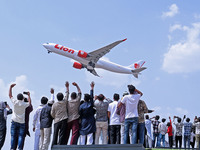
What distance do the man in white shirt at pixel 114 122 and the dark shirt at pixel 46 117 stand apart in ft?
7.50

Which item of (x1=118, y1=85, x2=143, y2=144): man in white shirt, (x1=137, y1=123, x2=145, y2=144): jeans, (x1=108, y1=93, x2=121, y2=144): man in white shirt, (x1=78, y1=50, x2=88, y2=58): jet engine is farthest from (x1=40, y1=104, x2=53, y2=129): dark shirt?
(x1=78, y1=50, x2=88, y2=58): jet engine

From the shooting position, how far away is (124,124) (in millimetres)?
9391

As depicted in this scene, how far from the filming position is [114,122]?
10086 millimetres

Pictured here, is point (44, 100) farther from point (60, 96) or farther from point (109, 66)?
point (109, 66)

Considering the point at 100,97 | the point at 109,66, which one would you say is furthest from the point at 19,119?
the point at 109,66

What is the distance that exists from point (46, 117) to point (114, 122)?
2608mm

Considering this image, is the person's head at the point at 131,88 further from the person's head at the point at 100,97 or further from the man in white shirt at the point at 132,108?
the person's head at the point at 100,97

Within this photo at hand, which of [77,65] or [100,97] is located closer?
[100,97]

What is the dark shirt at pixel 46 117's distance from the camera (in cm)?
978

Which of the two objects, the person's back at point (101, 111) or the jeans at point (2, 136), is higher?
the person's back at point (101, 111)

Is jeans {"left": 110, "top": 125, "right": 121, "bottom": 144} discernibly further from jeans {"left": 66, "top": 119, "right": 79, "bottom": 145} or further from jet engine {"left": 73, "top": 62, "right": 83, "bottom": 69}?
jet engine {"left": 73, "top": 62, "right": 83, "bottom": 69}

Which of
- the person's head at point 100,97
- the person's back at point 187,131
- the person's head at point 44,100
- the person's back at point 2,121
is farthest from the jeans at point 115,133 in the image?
the person's back at point 187,131

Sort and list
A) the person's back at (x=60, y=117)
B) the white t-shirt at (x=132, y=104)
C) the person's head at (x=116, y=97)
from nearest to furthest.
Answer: the white t-shirt at (x=132, y=104) < the person's back at (x=60, y=117) < the person's head at (x=116, y=97)

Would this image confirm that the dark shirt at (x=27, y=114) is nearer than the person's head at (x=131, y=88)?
No
